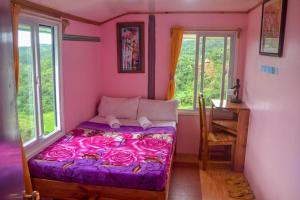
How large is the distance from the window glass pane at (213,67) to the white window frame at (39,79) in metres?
2.06

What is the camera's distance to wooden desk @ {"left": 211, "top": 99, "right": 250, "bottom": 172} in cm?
332

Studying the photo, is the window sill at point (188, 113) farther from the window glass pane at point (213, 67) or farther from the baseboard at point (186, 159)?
the baseboard at point (186, 159)

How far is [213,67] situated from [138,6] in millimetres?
1368

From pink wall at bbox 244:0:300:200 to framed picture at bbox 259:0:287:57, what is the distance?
0.22ft

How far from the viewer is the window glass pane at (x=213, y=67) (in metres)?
3.85

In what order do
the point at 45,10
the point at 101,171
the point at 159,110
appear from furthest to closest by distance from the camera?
the point at 159,110 < the point at 45,10 < the point at 101,171

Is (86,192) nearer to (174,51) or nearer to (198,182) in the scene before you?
(198,182)

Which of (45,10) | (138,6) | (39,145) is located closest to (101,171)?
(39,145)

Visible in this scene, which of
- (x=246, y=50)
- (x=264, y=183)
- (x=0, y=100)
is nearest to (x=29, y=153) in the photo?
(x=0, y=100)

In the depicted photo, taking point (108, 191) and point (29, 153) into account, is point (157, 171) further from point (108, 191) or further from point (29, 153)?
point (29, 153)

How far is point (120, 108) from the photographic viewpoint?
3877 mm

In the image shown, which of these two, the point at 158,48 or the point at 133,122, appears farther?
the point at 158,48

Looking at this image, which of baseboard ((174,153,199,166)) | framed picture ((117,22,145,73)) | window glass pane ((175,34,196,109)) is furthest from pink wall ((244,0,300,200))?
framed picture ((117,22,145,73))

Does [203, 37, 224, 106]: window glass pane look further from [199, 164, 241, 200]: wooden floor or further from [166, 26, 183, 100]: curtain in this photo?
[199, 164, 241, 200]: wooden floor
